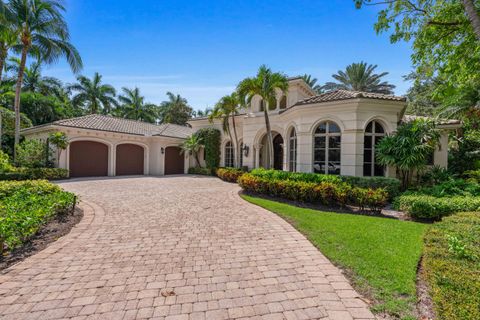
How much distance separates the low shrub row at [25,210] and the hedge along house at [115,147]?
10.4m

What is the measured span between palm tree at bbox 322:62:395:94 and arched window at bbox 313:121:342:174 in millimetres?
20114

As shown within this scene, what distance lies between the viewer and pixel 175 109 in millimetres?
39688

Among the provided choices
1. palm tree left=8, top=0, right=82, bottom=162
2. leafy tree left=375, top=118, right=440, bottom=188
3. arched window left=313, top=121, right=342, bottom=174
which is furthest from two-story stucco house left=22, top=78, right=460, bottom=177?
palm tree left=8, top=0, right=82, bottom=162

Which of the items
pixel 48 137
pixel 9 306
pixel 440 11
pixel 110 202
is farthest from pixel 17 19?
pixel 440 11

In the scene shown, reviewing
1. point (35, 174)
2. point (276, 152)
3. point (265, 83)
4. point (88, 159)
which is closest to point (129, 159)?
point (88, 159)

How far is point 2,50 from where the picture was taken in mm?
15148

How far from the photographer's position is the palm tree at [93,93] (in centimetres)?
3003

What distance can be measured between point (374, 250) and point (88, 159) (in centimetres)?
1961

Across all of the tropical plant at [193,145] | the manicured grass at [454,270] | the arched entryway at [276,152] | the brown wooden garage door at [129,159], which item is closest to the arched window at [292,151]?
the arched entryway at [276,152]

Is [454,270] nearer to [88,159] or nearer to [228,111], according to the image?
[228,111]

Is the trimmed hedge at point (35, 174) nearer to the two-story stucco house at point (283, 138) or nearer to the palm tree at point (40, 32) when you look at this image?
the two-story stucco house at point (283, 138)

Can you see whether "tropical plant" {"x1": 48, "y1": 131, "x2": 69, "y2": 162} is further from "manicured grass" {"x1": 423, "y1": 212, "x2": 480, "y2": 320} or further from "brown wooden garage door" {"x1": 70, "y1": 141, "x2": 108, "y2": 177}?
"manicured grass" {"x1": 423, "y1": 212, "x2": 480, "y2": 320}

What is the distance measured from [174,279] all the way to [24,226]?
10.6ft

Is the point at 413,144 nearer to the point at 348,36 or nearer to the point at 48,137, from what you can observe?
the point at 348,36
